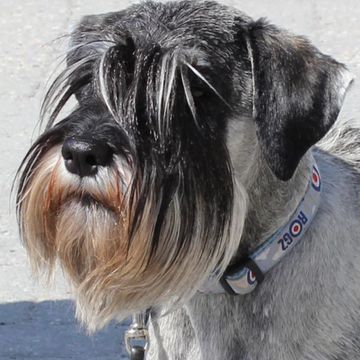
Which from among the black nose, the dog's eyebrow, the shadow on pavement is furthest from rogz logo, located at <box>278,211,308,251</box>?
the shadow on pavement

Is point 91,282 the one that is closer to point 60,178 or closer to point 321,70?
point 60,178

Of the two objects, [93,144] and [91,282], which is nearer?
[93,144]

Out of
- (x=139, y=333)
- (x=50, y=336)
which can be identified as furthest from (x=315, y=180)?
(x=50, y=336)

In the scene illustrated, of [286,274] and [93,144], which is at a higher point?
[93,144]

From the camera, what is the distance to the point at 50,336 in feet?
16.7

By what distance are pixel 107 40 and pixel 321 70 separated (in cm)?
59

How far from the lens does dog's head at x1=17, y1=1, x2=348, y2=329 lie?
132 inches

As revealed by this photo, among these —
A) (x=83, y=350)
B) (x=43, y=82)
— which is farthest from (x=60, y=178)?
(x=43, y=82)

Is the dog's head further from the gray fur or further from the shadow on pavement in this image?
the shadow on pavement

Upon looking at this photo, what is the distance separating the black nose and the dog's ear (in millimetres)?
477

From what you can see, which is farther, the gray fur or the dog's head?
the gray fur

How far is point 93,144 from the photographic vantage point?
331 cm

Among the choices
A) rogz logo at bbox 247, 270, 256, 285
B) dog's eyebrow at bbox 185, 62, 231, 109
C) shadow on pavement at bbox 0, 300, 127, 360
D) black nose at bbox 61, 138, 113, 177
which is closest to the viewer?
black nose at bbox 61, 138, 113, 177

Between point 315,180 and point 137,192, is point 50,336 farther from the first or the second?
point 137,192
